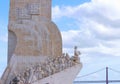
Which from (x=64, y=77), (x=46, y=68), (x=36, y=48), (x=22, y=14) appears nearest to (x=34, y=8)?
(x=22, y=14)

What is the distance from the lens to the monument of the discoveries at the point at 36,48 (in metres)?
21.7

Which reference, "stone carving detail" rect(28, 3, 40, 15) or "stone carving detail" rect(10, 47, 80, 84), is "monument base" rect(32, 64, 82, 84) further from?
"stone carving detail" rect(28, 3, 40, 15)

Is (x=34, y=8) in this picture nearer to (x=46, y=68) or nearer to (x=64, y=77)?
(x=46, y=68)

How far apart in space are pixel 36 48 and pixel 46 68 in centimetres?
133

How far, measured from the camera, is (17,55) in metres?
22.4

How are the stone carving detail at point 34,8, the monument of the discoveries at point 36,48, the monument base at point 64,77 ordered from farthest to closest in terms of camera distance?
the stone carving detail at point 34,8 → the monument of the discoveries at point 36,48 → the monument base at point 64,77

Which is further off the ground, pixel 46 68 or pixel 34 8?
pixel 34 8

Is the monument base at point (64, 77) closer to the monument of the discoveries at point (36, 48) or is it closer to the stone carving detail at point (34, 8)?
the monument of the discoveries at point (36, 48)

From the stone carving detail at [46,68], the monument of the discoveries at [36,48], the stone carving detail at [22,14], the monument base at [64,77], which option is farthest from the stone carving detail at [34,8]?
the monument base at [64,77]

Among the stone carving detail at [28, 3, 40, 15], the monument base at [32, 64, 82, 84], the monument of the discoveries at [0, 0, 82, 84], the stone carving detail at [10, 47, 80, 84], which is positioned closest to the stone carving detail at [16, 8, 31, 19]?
the monument of the discoveries at [0, 0, 82, 84]

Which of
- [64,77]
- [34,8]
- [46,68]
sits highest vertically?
[34,8]

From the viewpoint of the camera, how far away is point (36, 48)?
22516 mm

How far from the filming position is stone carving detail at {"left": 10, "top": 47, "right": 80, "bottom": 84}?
21297 millimetres

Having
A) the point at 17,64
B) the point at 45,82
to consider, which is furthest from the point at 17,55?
the point at 45,82
